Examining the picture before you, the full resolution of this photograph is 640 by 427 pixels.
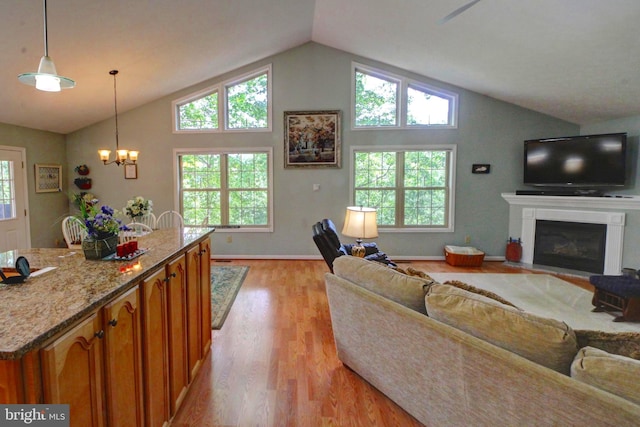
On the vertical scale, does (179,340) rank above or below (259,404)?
above

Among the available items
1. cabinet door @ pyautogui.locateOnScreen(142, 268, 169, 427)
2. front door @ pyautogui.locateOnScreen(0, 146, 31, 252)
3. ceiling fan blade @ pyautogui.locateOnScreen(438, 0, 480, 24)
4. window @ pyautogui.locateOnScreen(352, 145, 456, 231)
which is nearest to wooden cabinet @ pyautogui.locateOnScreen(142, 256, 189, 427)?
cabinet door @ pyautogui.locateOnScreen(142, 268, 169, 427)

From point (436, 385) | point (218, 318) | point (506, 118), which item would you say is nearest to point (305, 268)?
point (218, 318)

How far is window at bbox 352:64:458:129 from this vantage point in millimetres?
5465

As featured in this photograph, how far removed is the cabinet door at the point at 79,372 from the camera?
96 centimetres

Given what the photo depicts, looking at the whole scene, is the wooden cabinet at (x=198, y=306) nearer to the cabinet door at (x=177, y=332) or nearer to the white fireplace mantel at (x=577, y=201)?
the cabinet door at (x=177, y=332)

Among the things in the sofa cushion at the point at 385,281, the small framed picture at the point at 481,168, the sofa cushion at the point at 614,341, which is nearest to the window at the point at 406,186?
the small framed picture at the point at 481,168

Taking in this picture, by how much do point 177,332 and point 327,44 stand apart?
4968mm

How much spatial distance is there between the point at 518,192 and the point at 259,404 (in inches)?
198

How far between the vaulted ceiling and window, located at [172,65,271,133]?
29 cm

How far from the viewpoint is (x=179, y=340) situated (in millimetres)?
1965

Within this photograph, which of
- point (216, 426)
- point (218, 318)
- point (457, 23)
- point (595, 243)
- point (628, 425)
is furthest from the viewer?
point (595, 243)

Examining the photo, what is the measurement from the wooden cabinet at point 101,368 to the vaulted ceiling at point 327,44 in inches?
116

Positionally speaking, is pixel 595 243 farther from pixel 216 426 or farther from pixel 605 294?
pixel 216 426

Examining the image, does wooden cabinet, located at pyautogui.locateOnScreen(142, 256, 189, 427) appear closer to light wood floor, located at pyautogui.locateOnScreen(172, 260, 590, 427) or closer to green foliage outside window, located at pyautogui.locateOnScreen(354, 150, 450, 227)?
light wood floor, located at pyautogui.locateOnScreen(172, 260, 590, 427)
